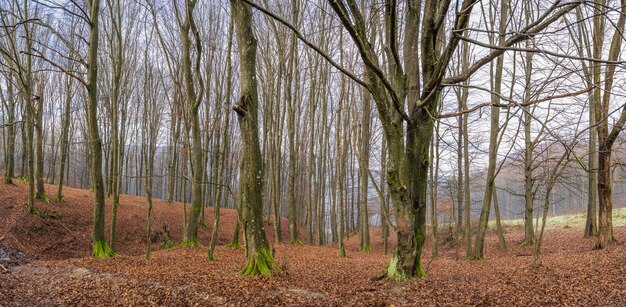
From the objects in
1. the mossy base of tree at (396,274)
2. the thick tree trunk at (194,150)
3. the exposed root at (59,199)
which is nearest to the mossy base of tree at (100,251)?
the thick tree trunk at (194,150)

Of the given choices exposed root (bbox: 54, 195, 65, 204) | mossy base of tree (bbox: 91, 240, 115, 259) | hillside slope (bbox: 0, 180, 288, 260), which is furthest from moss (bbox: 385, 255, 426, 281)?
exposed root (bbox: 54, 195, 65, 204)

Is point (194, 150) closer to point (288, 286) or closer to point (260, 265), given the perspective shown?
point (260, 265)

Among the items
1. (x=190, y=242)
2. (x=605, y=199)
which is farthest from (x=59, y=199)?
(x=605, y=199)

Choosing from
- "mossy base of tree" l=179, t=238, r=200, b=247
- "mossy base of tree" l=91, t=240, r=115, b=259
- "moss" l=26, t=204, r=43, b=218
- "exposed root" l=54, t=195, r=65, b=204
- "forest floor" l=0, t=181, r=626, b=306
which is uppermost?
"exposed root" l=54, t=195, r=65, b=204

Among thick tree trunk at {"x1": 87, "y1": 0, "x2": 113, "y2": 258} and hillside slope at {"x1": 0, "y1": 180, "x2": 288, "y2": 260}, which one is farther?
A: hillside slope at {"x1": 0, "y1": 180, "x2": 288, "y2": 260}

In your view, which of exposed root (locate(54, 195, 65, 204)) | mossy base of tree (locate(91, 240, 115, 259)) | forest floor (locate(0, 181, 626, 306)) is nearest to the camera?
forest floor (locate(0, 181, 626, 306))

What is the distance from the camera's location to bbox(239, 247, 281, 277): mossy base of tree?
6.34 m

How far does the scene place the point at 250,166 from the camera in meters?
6.64

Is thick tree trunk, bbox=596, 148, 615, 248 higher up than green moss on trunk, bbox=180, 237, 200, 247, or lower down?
higher up

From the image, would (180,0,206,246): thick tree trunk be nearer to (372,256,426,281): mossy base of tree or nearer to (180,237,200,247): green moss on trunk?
(180,237,200,247): green moss on trunk

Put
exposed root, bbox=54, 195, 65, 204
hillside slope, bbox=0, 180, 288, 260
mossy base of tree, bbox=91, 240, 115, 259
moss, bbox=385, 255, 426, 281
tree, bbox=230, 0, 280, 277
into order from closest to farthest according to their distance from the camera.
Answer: moss, bbox=385, 255, 426, 281
tree, bbox=230, 0, 280, 277
mossy base of tree, bbox=91, 240, 115, 259
hillside slope, bbox=0, 180, 288, 260
exposed root, bbox=54, 195, 65, 204

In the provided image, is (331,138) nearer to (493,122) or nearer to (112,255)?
(493,122)

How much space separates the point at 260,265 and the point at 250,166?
1669mm

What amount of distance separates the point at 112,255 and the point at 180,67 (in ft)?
31.9
